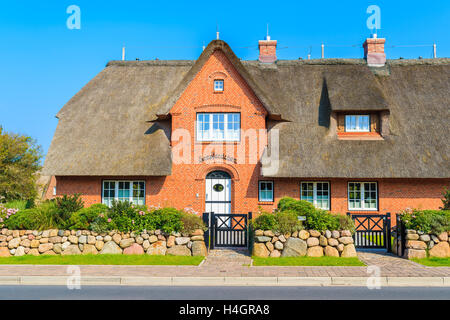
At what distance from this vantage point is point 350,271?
34.5 ft

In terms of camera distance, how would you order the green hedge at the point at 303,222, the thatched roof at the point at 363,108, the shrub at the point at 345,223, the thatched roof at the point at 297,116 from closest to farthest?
the green hedge at the point at 303,222
the shrub at the point at 345,223
the thatched roof at the point at 363,108
the thatched roof at the point at 297,116

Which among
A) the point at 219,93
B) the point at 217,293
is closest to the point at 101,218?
the point at 217,293

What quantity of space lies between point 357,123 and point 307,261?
1073cm

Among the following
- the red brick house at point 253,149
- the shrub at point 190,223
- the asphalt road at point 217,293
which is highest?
the red brick house at point 253,149

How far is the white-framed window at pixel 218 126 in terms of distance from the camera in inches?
776

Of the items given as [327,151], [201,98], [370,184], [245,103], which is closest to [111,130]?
[201,98]

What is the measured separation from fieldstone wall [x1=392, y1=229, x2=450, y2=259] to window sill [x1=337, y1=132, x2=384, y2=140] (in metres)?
7.61

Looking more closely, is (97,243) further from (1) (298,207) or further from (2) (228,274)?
(1) (298,207)

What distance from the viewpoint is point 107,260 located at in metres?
12.3

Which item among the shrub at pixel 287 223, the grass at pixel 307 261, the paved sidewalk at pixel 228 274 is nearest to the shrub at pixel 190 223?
the paved sidewalk at pixel 228 274

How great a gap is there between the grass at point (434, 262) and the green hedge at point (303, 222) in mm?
2240

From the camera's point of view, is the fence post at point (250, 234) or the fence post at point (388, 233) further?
the fence post at point (388, 233)

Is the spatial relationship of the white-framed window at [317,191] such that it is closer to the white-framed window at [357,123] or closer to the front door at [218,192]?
the white-framed window at [357,123]
